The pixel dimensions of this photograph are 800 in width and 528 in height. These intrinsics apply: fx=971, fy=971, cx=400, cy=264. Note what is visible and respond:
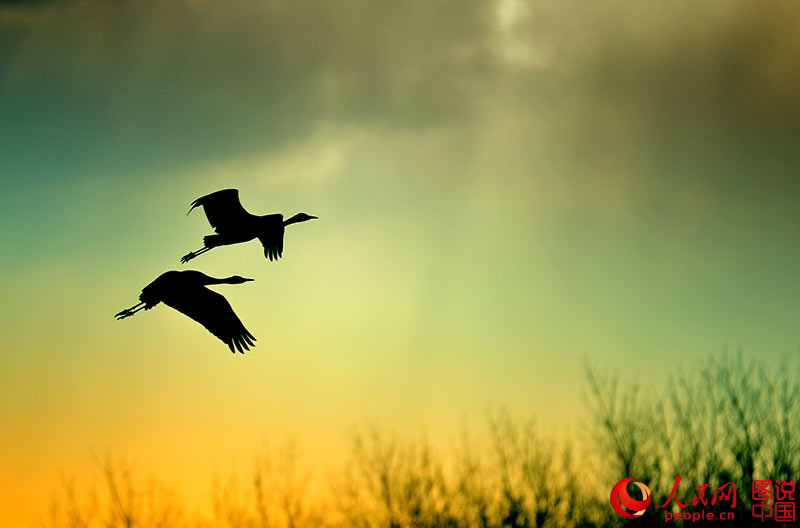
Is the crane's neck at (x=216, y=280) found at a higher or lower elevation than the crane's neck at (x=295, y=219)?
lower

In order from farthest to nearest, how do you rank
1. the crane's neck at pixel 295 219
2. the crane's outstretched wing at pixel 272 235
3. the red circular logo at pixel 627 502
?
the red circular logo at pixel 627 502 < the crane's neck at pixel 295 219 < the crane's outstretched wing at pixel 272 235

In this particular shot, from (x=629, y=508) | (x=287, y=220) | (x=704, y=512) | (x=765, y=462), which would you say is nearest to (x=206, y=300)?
(x=287, y=220)

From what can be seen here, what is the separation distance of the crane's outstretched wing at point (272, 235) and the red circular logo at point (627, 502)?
28.3ft

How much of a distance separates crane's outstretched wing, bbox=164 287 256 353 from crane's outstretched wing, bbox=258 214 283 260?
3.92ft

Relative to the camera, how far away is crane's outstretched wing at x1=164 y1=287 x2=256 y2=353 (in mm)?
13984

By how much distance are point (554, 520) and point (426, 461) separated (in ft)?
10.8

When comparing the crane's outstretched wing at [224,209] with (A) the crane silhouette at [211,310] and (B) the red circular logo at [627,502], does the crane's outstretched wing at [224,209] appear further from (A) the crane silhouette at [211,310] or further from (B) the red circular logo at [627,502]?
(B) the red circular logo at [627,502]

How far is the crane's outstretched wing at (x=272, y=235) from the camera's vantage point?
1345 cm

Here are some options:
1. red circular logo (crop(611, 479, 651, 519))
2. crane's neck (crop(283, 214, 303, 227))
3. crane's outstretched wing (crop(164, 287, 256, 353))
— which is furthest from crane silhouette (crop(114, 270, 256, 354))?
red circular logo (crop(611, 479, 651, 519))

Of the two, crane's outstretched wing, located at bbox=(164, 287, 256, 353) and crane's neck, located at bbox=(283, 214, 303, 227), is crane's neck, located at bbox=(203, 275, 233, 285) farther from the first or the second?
crane's neck, located at bbox=(283, 214, 303, 227)

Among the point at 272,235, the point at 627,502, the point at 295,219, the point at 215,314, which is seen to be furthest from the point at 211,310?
the point at 627,502

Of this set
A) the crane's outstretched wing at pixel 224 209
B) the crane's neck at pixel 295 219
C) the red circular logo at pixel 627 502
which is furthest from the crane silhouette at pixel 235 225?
the red circular logo at pixel 627 502

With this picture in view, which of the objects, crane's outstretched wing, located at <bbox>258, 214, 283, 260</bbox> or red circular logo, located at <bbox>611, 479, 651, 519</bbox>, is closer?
crane's outstretched wing, located at <bbox>258, 214, 283, 260</bbox>

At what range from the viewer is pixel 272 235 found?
1366 centimetres
